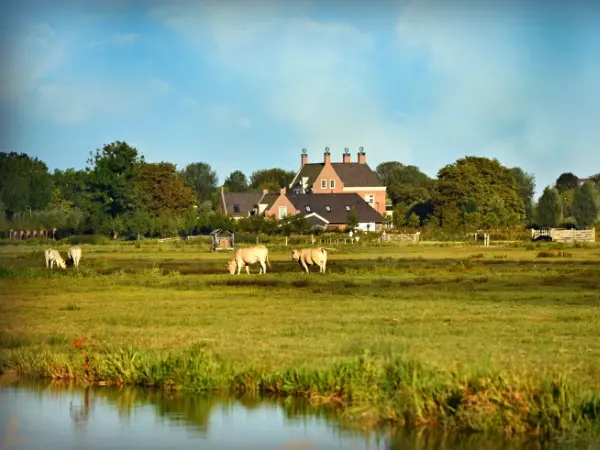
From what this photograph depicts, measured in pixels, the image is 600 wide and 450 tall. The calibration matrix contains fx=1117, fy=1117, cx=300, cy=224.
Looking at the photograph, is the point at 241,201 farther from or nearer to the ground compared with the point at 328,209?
farther from the ground

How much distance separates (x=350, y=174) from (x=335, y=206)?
18622mm

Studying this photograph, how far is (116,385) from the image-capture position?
20.2 metres

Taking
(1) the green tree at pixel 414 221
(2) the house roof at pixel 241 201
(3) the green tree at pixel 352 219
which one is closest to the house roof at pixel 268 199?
(2) the house roof at pixel 241 201

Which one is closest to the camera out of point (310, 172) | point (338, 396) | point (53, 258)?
point (338, 396)

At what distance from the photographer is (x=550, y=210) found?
389ft

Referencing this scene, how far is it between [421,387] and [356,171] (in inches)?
4945

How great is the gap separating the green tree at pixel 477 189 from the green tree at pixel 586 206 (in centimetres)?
635

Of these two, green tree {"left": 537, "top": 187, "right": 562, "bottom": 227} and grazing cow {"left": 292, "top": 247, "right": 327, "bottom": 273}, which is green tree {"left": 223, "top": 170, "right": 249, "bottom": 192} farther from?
grazing cow {"left": 292, "top": 247, "right": 327, "bottom": 273}

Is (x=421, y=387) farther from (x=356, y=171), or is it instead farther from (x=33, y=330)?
(x=356, y=171)

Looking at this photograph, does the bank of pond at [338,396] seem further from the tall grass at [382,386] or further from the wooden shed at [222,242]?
the wooden shed at [222,242]

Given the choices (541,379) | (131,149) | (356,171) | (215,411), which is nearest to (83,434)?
(215,411)

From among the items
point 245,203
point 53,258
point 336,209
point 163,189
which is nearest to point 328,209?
point 336,209

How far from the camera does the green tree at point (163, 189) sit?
125m

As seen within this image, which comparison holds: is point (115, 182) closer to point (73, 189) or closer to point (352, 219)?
point (73, 189)
